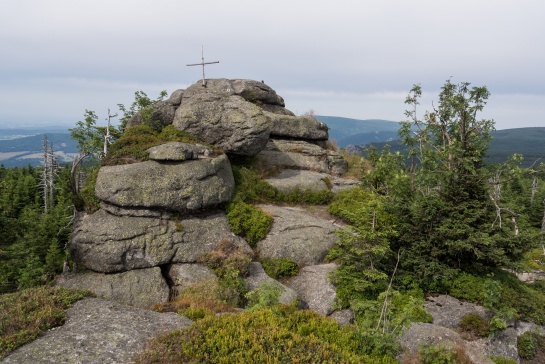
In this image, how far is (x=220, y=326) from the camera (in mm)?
9844

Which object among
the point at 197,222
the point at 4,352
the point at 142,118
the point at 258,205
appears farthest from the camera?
the point at 142,118

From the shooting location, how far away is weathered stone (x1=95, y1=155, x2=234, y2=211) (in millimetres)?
18141

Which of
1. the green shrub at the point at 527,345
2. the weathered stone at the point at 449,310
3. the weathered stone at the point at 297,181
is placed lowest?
the green shrub at the point at 527,345

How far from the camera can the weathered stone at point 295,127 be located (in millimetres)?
31188

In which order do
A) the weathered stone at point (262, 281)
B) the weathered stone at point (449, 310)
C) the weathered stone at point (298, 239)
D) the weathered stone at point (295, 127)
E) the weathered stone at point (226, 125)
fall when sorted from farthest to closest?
the weathered stone at point (295, 127) < the weathered stone at point (226, 125) < the weathered stone at point (298, 239) < the weathered stone at point (262, 281) < the weathered stone at point (449, 310)

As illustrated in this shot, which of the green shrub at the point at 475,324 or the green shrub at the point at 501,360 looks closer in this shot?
the green shrub at the point at 501,360

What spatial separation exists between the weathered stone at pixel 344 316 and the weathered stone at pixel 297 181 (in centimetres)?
1148

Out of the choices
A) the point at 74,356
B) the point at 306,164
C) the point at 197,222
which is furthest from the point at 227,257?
the point at 306,164

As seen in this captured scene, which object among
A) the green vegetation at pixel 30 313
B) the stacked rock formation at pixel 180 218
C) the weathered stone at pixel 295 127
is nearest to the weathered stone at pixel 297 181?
the stacked rock formation at pixel 180 218

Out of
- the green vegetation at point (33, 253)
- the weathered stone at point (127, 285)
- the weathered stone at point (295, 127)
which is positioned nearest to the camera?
the weathered stone at point (127, 285)

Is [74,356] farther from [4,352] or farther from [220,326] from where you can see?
[220,326]

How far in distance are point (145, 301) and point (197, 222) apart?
18.0ft

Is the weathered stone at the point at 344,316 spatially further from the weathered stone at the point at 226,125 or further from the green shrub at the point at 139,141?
the green shrub at the point at 139,141

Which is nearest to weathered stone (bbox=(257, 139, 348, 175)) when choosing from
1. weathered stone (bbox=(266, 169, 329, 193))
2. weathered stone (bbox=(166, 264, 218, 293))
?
weathered stone (bbox=(266, 169, 329, 193))
